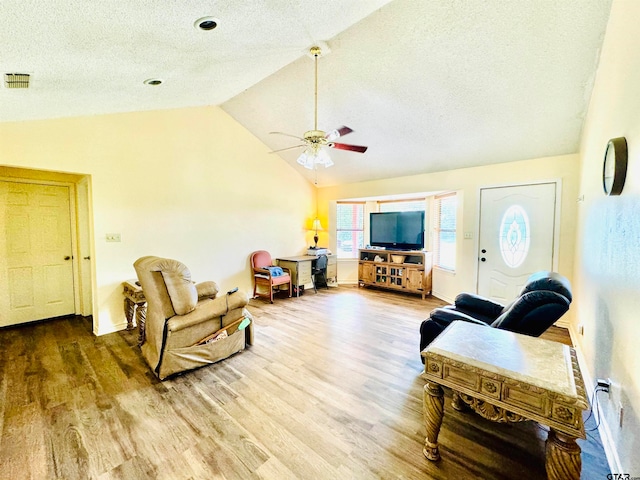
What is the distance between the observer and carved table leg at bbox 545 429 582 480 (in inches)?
47.4

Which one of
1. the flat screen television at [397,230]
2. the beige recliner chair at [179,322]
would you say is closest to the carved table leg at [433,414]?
the beige recliner chair at [179,322]

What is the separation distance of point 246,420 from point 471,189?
173 inches

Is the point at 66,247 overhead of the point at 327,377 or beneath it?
overhead

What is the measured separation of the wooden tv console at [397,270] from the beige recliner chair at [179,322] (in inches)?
139

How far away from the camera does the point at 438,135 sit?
3918mm

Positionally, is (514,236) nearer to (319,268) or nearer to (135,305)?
(319,268)

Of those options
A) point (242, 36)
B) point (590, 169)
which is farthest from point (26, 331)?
point (590, 169)

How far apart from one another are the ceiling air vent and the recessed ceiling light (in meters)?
1.20

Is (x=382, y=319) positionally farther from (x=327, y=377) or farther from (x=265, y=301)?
(x=265, y=301)

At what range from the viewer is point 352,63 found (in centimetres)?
311

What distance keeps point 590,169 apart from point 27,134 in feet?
19.0

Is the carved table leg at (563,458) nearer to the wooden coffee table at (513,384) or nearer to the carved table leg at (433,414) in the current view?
the wooden coffee table at (513,384)

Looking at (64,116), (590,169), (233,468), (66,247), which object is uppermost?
(64,116)

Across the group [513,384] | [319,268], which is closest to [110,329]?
[319,268]
